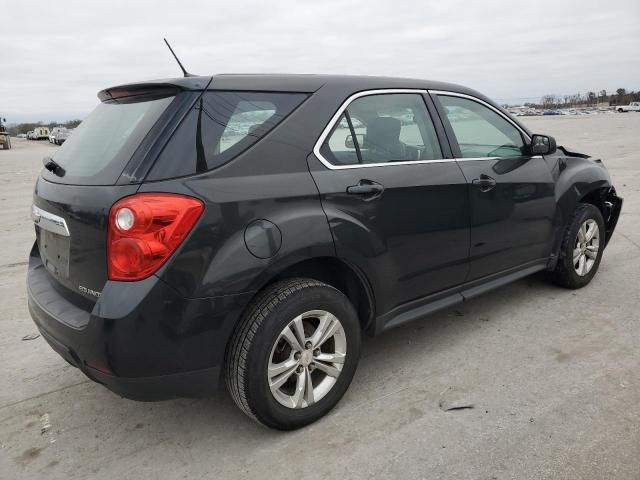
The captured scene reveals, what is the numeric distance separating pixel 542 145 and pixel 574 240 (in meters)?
0.88

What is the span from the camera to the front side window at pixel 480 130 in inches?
137

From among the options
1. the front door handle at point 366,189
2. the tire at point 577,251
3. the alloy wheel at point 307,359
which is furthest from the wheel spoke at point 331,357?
the tire at point 577,251

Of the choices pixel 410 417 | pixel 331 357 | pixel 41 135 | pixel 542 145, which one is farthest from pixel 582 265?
pixel 41 135

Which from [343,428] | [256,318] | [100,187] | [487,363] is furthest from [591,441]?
[100,187]

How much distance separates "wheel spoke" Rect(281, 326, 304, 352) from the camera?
98.3 inches

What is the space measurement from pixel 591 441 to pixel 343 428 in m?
1.17

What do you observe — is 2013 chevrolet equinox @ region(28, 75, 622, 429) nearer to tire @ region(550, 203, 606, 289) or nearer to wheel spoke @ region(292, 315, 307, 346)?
wheel spoke @ region(292, 315, 307, 346)

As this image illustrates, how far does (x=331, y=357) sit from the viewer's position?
8.89ft

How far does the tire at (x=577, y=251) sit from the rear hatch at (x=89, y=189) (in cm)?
330

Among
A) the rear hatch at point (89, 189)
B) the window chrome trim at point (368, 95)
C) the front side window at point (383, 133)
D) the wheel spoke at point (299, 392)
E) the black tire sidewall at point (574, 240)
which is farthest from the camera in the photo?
the black tire sidewall at point (574, 240)

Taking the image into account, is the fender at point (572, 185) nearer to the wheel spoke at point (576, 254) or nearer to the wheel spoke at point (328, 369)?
the wheel spoke at point (576, 254)

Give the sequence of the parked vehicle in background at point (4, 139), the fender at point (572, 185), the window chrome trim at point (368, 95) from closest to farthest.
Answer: the window chrome trim at point (368, 95)
the fender at point (572, 185)
the parked vehicle in background at point (4, 139)

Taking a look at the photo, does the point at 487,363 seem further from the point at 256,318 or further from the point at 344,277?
the point at 256,318

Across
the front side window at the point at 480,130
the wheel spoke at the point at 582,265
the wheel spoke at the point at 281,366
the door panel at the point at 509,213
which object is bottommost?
the wheel spoke at the point at 582,265
